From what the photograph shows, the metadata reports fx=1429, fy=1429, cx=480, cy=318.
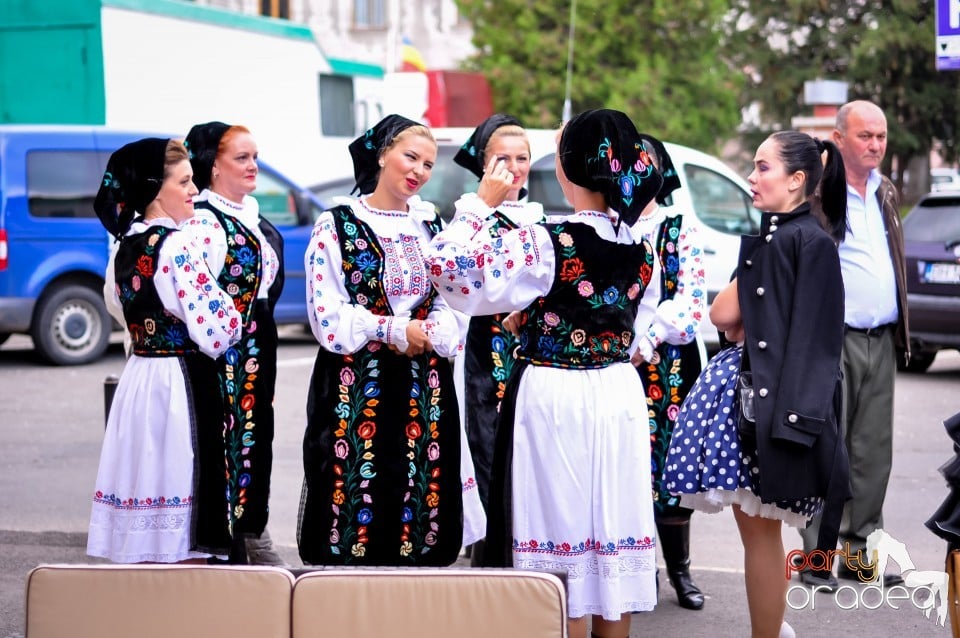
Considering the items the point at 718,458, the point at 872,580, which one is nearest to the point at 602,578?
the point at 718,458

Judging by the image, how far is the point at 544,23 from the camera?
33094 mm

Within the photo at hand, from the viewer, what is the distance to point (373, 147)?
521cm

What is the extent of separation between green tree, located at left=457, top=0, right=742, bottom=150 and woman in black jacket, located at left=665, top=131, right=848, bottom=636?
87.7ft

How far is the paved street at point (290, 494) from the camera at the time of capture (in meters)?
5.74

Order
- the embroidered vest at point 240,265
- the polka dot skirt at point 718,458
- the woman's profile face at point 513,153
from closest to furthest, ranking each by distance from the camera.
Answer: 1. the polka dot skirt at point 718,458
2. the embroidered vest at point 240,265
3. the woman's profile face at point 513,153

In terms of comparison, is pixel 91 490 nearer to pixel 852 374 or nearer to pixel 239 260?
pixel 239 260

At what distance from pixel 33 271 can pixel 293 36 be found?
738 cm

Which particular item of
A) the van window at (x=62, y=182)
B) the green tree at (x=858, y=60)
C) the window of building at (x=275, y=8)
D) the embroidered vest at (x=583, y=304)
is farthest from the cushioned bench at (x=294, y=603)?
the window of building at (x=275, y=8)

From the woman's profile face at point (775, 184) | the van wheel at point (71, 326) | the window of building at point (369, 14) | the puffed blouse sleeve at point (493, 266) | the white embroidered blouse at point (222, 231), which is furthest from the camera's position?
the window of building at point (369, 14)

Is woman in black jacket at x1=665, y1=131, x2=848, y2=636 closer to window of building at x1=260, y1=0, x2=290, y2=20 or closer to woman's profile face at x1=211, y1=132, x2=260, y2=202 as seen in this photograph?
woman's profile face at x1=211, y1=132, x2=260, y2=202

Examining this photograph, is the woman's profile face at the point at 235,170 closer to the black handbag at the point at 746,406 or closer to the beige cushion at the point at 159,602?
the black handbag at the point at 746,406

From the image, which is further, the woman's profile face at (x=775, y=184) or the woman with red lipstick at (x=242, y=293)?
the woman with red lipstick at (x=242, y=293)

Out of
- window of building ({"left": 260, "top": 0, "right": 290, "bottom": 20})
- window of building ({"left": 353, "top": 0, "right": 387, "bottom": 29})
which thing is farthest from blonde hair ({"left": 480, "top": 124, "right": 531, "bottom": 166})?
window of building ({"left": 353, "top": 0, "right": 387, "bottom": 29})

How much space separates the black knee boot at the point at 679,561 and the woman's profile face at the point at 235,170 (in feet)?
7.29
